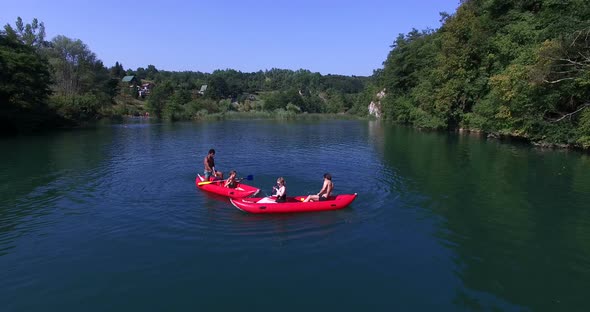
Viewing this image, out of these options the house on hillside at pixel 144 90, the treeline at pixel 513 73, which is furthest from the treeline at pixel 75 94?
the treeline at pixel 513 73

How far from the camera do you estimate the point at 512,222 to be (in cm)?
1424

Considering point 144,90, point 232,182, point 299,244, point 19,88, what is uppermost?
point 144,90

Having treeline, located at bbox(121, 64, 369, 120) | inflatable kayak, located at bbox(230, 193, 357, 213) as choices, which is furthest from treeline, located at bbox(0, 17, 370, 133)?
inflatable kayak, located at bbox(230, 193, 357, 213)

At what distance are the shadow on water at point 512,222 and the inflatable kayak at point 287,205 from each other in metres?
3.64

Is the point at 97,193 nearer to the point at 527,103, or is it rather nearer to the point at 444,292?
the point at 444,292

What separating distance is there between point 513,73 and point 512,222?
2372 centimetres

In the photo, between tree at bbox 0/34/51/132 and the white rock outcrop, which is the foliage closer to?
tree at bbox 0/34/51/132

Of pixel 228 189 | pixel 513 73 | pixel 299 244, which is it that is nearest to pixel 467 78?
pixel 513 73

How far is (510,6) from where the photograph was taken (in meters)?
43.0

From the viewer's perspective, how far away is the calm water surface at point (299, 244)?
9.09 meters

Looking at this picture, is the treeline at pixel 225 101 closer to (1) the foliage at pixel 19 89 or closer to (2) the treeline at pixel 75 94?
(2) the treeline at pixel 75 94

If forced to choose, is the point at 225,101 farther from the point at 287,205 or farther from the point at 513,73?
the point at 287,205

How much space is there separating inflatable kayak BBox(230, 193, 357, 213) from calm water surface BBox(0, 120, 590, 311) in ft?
1.09

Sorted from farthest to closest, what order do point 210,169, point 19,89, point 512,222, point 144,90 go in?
point 144,90
point 19,89
point 210,169
point 512,222
